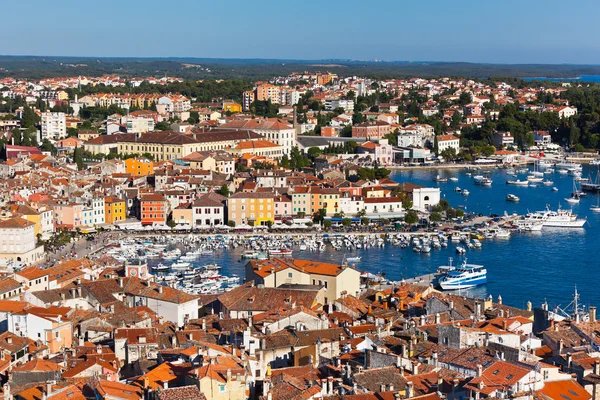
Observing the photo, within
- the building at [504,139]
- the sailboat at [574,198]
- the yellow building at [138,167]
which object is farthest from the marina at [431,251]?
the building at [504,139]

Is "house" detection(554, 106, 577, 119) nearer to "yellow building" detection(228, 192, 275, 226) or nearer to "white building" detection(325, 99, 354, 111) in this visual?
"white building" detection(325, 99, 354, 111)

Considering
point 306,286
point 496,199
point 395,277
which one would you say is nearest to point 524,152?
point 496,199

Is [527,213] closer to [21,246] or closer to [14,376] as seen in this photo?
[21,246]

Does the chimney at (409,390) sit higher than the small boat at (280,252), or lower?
higher

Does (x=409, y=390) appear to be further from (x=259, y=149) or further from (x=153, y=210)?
(x=259, y=149)

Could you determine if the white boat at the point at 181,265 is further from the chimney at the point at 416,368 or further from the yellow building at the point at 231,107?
the yellow building at the point at 231,107
